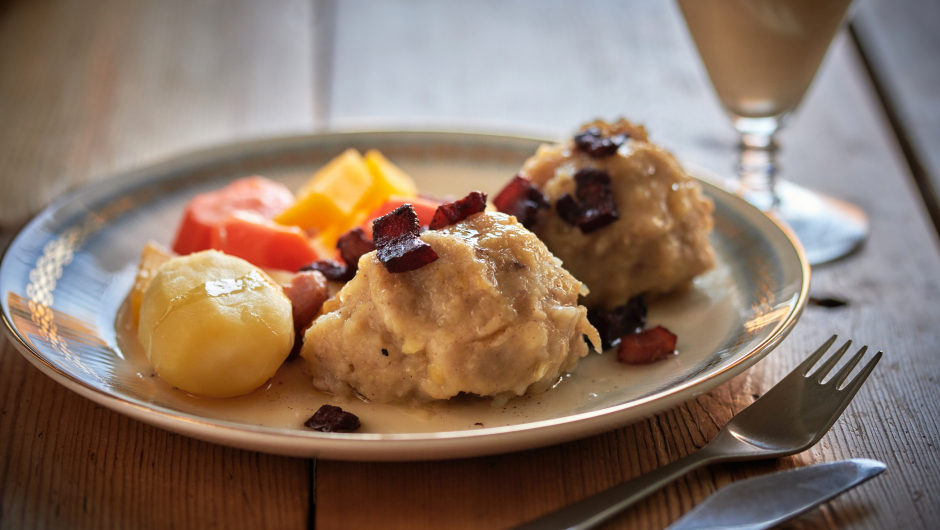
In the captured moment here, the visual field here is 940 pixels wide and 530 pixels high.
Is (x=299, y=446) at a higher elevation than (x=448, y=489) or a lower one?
higher

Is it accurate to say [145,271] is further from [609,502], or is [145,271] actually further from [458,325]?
[609,502]

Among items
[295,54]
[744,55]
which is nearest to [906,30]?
[744,55]

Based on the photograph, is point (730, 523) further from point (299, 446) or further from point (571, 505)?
point (299, 446)

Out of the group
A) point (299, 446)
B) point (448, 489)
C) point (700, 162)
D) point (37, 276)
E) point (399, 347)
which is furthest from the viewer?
point (700, 162)

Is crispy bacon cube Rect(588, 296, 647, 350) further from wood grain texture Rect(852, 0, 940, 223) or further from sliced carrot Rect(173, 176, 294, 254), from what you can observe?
wood grain texture Rect(852, 0, 940, 223)

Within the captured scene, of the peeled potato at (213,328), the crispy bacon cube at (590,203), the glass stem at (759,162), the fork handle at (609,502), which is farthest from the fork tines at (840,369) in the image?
the glass stem at (759,162)

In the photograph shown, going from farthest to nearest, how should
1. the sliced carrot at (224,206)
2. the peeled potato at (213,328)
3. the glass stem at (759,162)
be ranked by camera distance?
the glass stem at (759,162), the sliced carrot at (224,206), the peeled potato at (213,328)

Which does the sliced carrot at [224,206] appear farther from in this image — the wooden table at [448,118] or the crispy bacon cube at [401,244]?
the crispy bacon cube at [401,244]

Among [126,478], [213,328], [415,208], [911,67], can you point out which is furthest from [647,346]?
[911,67]
